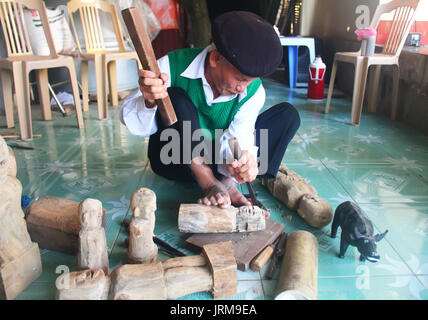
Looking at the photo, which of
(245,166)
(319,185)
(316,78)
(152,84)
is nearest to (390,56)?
(316,78)

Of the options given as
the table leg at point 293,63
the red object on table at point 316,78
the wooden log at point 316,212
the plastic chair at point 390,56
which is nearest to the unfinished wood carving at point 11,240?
the wooden log at point 316,212

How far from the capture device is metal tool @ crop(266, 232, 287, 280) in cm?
118

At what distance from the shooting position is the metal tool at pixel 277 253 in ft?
3.86

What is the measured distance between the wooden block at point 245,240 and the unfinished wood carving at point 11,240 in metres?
0.51

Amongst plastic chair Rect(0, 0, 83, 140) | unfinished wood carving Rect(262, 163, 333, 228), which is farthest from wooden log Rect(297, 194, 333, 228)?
plastic chair Rect(0, 0, 83, 140)

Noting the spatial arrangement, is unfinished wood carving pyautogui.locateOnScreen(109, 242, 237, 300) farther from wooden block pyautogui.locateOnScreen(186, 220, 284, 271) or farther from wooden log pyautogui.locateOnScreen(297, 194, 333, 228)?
wooden log pyautogui.locateOnScreen(297, 194, 333, 228)

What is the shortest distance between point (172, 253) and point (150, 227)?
0.62 feet

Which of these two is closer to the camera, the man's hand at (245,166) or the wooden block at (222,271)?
the wooden block at (222,271)

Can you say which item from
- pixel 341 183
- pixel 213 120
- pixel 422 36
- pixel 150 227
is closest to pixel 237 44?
pixel 213 120

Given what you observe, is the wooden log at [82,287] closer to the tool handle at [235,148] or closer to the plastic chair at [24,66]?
the tool handle at [235,148]

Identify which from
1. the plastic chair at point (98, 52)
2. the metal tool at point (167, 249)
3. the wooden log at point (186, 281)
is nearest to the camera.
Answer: the wooden log at point (186, 281)

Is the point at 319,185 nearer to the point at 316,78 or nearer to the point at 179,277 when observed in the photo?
the point at 179,277

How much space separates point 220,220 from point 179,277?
307 mm

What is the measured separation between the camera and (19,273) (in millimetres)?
1082
